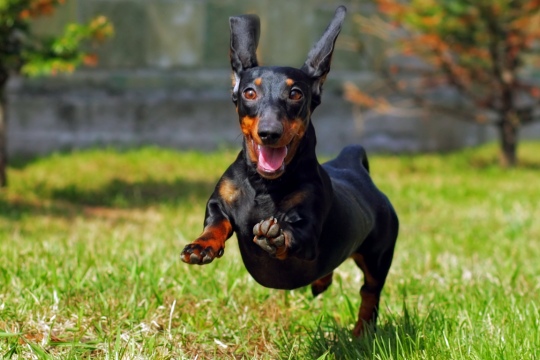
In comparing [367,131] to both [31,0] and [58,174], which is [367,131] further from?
[31,0]

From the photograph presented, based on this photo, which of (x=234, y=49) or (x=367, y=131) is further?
(x=367, y=131)

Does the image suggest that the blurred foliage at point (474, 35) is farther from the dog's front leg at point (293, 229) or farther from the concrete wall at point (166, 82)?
the dog's front leg at point (293, 229)

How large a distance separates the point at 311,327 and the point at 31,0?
4518 millimetres

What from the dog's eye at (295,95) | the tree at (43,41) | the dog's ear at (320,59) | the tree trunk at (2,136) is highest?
the dog's ear at (320,59)

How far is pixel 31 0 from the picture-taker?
640cm

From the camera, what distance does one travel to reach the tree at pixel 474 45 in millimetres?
8414

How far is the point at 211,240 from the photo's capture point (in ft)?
7.13

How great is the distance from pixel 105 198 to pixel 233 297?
4.07 m

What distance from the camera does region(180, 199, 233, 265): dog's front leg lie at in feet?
6.79

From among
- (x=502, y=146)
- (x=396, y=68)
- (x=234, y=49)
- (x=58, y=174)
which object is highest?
(x=234, y=49)

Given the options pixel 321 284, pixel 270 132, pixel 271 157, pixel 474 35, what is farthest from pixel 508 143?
pixel 270 132

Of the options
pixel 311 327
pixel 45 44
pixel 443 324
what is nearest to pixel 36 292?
pixel 311 327

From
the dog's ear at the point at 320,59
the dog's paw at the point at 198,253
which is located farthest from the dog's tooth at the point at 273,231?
the dog's ear at the point at 320,59

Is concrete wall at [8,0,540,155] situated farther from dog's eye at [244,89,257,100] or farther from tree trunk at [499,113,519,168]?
dog's eye at [244,89,257,100]
